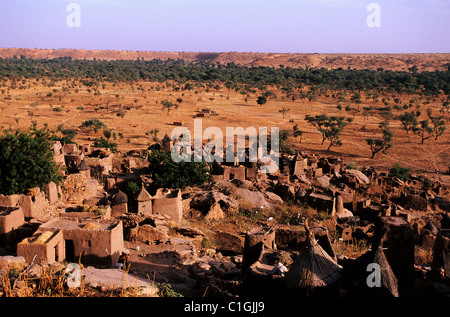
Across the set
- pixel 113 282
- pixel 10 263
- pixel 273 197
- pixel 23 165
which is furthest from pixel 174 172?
pixel 113 282

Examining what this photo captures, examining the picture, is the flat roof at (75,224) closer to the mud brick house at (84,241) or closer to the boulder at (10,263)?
the mud brick house at (84,241)

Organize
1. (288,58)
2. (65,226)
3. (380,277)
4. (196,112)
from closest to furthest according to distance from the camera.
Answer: (380,277) < (65,226) < (196,112) < (288,58)

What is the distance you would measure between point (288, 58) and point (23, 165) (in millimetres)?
125186

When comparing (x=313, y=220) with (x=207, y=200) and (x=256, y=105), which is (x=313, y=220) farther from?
(x=256, y=105)

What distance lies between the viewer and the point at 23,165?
42.6ft

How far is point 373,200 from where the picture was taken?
18.7 meters

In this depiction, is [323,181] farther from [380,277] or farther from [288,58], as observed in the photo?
[288,58]

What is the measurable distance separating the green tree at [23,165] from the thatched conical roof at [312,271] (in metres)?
9.34

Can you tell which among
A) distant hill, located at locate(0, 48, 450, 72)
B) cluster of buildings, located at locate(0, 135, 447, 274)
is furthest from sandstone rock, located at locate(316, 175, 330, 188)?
distant hill, located at locate(0, 48, 450, 72)

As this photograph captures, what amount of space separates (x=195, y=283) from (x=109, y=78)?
66.1 m

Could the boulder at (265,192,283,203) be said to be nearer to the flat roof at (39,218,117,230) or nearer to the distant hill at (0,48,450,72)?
the flat roof at (39,218,117,230)

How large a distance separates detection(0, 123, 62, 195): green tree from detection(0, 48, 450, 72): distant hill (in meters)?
104

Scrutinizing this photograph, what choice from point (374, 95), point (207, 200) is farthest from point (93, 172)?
point (374, 95)
